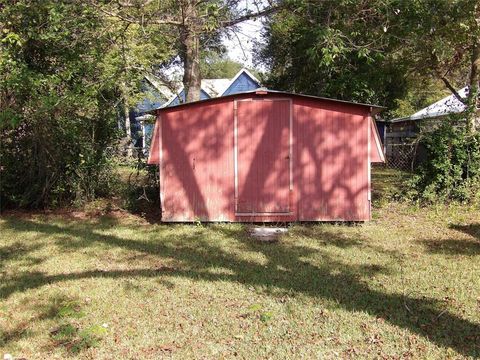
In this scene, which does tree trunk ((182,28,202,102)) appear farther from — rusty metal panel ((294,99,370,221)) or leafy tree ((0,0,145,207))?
rusty metal panel ((294,99,370,221))

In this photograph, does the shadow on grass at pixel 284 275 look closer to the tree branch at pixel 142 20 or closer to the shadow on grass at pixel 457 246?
the shadow on grass at pixel 457 246

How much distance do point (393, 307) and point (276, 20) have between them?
386 inches

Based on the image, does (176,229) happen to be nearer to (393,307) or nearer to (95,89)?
(95,89)

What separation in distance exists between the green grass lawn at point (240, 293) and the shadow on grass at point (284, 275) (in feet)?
0.06

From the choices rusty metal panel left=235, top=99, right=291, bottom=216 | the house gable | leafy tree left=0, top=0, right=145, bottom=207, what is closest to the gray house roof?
rusty metal panel left=235, top=99, right=291, bottom=216

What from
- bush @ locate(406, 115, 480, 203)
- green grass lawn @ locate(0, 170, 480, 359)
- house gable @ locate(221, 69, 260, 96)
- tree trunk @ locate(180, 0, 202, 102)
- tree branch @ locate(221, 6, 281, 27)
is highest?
house gable @ locate(221, 69, 260, 96)

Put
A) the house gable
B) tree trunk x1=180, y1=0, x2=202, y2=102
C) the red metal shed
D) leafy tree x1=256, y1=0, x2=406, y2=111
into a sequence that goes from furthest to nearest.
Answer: the house gable
tree trunk x1=180, y1=0, x2=202, y2=102
leafy tree x1=256, y1=0, x2=406, y2=111
the red metal shed

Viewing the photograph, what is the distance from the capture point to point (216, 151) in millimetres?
9891

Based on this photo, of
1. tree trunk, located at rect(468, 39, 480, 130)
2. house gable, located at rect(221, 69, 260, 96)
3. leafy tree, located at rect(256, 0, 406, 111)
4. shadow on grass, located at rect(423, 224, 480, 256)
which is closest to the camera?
shadow on grass, located at rect(423, 224, 480, 256)

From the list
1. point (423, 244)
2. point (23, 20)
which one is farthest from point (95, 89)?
point (423, 244)

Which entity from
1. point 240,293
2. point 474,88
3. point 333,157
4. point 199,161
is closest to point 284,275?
point 240,293

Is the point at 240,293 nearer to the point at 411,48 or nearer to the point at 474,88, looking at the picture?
the point at 411,48

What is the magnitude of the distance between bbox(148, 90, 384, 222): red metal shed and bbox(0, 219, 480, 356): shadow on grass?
2.72 ft

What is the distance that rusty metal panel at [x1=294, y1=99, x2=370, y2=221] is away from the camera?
977 centimetres
